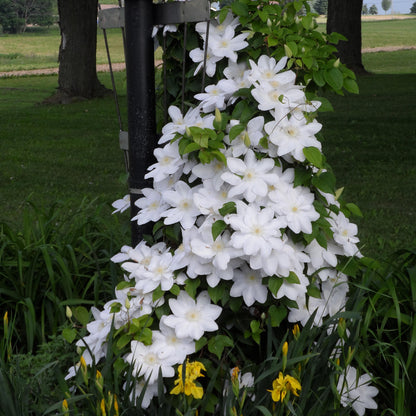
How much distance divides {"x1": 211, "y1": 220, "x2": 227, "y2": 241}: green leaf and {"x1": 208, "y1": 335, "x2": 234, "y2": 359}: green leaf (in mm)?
336

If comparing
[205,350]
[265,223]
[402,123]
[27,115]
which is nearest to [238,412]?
[205,350]

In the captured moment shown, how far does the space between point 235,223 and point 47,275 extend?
1324 mm

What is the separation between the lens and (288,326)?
8.13 feet

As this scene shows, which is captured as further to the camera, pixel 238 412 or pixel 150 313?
pixel 150 313

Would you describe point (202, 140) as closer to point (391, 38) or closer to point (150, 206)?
point (150, 206)

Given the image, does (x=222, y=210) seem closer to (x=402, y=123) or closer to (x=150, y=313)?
(x=150, y=313)

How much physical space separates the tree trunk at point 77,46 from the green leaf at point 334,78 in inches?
467

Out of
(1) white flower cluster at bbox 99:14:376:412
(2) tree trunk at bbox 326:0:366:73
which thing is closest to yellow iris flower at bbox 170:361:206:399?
(1) white flower cluster at bbox 99:14:376:412

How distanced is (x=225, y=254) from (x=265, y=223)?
6.2 inches

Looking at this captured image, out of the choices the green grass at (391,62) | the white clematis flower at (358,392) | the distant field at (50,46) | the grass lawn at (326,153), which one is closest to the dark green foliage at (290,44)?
the grass lawn at (326,153)

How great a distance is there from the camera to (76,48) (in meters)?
13.6

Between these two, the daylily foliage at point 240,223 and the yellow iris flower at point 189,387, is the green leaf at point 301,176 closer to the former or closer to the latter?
the daylily foliage at point 240,223

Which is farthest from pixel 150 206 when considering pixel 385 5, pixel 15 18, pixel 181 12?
pixel 385 5

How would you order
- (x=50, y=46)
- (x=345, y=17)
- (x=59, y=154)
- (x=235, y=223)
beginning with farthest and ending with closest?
(x=50, y=46) < (x=345, y=17) < (x=59, y=154) < (x=235, y=223)
